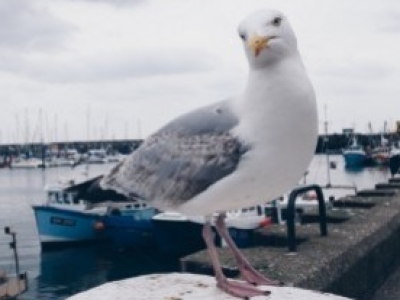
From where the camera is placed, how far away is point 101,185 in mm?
4105

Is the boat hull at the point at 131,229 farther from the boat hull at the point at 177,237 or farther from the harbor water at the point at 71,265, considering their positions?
the boat hull at the point at 177,237

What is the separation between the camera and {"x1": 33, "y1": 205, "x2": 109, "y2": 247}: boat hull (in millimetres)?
33438

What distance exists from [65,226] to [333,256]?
29.4 metres

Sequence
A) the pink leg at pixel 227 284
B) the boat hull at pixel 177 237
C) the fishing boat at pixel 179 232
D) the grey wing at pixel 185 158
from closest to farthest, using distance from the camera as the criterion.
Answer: the grey wing at pixel 185 158 → the pink leg at pixel 227 284 → the fishing boat at pixel 179 232 → the boat hull at pixel 177 237

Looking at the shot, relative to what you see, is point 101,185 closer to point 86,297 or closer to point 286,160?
point 86,297

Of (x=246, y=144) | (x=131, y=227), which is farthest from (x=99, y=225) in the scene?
(x=246, y=144)

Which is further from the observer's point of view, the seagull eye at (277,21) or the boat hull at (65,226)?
the boat hull at (65,226)

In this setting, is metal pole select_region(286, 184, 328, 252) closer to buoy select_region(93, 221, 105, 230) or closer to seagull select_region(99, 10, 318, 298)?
seagull select_region(99, 10, 318, 298)

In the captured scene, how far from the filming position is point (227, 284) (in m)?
3.82

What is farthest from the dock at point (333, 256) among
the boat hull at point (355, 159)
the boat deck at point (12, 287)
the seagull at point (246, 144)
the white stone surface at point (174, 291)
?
the boat hull at point (355, 159)

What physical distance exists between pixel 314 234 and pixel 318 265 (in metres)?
1.42

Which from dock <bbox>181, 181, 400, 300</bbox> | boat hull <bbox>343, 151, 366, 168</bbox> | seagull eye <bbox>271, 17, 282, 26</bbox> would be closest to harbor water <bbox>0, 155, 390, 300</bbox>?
dock <bbox>181, 181, 400, 300</bbox>

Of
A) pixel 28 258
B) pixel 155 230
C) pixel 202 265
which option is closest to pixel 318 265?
pixel 202 265

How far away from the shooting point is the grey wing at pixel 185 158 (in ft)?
11.7
